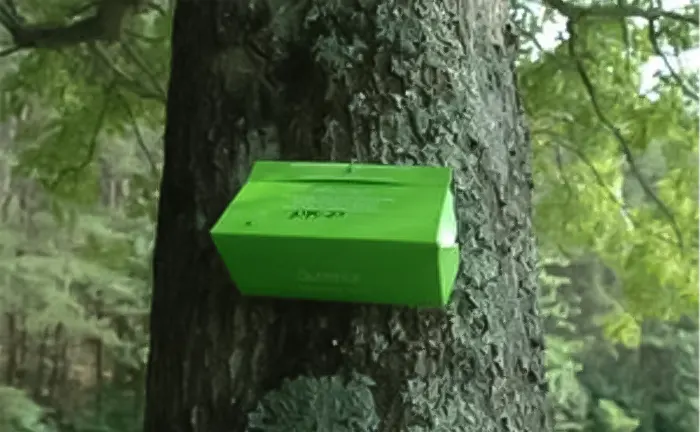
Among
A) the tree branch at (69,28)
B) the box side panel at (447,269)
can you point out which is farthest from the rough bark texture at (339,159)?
the tree branch at (69,28)

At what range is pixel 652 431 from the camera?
2.56 meters

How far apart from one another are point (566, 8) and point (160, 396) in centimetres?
126

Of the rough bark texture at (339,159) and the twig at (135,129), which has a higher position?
the twig at (135,129)

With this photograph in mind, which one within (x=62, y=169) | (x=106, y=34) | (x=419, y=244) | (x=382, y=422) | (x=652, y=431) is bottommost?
(x=652, y=431)

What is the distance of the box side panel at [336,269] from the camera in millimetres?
538

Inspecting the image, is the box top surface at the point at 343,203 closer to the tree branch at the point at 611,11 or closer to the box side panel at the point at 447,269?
the box side panel at the point at 447,269

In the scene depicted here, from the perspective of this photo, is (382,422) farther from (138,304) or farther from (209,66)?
(138,304)

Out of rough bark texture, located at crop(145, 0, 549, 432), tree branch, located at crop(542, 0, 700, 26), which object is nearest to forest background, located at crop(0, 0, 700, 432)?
tree branch, located at crop(542, 0, 700, 26)

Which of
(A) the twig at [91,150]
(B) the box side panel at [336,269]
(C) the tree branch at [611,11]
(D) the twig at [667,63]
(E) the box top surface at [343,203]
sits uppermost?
(C) the tree branch at [611,11]

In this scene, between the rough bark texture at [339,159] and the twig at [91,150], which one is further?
the twig at [91,150]

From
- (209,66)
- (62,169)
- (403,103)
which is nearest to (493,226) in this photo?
(403,103)

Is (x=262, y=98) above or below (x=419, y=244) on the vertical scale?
above

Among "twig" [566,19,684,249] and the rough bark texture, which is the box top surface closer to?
the rough bark texture

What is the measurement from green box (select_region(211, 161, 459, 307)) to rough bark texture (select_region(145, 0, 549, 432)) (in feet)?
0.10
